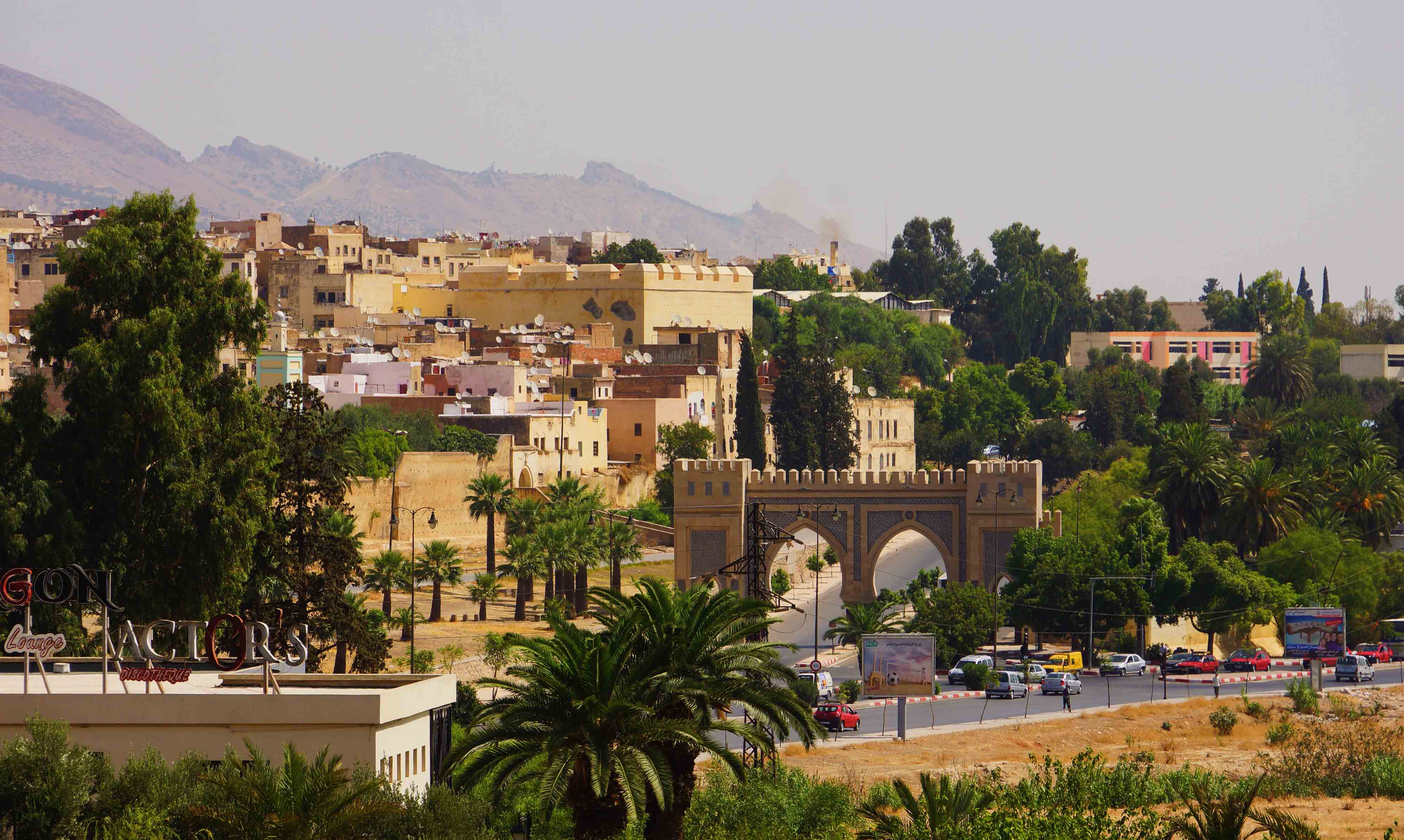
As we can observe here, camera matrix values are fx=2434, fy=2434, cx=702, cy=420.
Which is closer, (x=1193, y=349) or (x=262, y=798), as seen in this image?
(x=262, y=798)

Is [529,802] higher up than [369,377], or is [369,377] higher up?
[369,377]

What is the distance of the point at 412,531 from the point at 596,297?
59.1 m

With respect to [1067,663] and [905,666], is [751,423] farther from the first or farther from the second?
[905,666]

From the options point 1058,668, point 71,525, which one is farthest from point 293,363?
point 71,525

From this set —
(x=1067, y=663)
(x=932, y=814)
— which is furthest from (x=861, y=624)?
(x=932, y=814)

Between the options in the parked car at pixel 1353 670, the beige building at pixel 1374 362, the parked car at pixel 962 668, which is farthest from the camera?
the beige building at pixel 1374 362

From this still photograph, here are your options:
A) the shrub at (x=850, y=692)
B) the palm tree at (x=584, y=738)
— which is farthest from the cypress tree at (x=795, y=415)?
the palm tree at (x=584, y=738)

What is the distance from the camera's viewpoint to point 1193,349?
159125mm

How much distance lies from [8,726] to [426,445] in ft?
216

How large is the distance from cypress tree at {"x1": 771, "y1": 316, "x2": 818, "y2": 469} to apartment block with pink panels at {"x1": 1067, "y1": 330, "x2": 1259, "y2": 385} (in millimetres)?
55831

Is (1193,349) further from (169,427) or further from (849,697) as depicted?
(169,427)

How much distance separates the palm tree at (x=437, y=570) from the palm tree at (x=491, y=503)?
4936mm

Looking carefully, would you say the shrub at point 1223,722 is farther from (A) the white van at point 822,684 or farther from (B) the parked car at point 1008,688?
(A) the white van at point 822,684

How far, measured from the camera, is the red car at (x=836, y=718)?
49406mm
